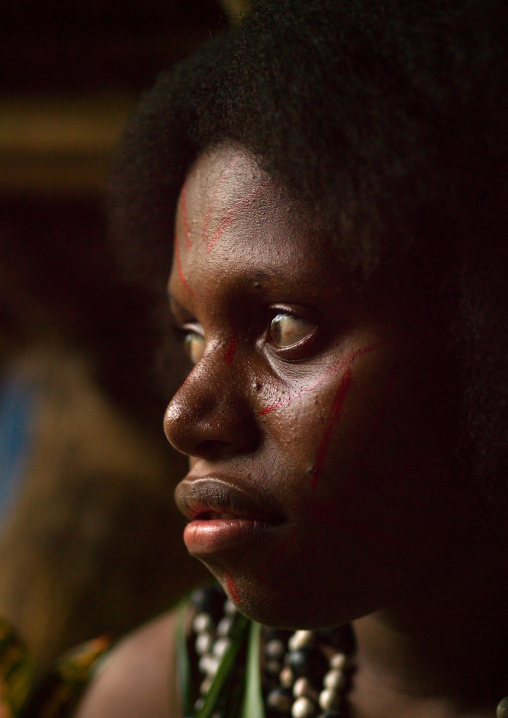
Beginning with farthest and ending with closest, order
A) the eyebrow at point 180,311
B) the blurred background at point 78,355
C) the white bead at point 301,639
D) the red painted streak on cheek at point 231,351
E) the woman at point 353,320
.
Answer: the blurred background at point 78,355, the white bead at point 301,639, the eyebrow at point 180,311, the red painted streak on cheek at point 231,351, the woman at point 353,320

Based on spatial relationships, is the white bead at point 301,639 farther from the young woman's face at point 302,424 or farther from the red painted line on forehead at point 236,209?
the red painted line on forehead at point 236,209

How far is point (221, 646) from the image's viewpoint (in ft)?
3.10

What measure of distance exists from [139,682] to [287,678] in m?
0.23

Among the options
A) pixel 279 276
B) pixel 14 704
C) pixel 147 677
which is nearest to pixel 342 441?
pixel 279 276

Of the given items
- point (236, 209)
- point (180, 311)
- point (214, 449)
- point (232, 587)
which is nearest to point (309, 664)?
point (232, 587)

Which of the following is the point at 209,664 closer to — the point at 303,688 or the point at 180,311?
the point at 303,688

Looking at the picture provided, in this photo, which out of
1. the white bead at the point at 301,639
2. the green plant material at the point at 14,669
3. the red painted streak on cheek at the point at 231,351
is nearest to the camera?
the red painted streak on cheek at the point at 231,351

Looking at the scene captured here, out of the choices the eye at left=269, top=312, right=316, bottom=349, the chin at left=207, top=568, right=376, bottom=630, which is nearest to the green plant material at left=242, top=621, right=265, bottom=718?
the chin at left=207, top=568, right=376, bottom=630

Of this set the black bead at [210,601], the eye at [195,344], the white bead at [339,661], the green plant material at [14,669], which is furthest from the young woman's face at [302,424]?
the green plant material at [14,669]

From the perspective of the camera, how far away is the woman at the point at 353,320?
1.78ft

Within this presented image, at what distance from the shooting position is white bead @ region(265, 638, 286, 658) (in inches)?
35.1

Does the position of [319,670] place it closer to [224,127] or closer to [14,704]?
[14,704]

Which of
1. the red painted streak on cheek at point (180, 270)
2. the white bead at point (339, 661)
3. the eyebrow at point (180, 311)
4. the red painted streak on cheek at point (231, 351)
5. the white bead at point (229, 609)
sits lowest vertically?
the white bead at point (339, 661)

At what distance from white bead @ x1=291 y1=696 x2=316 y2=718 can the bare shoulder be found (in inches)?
7.2
